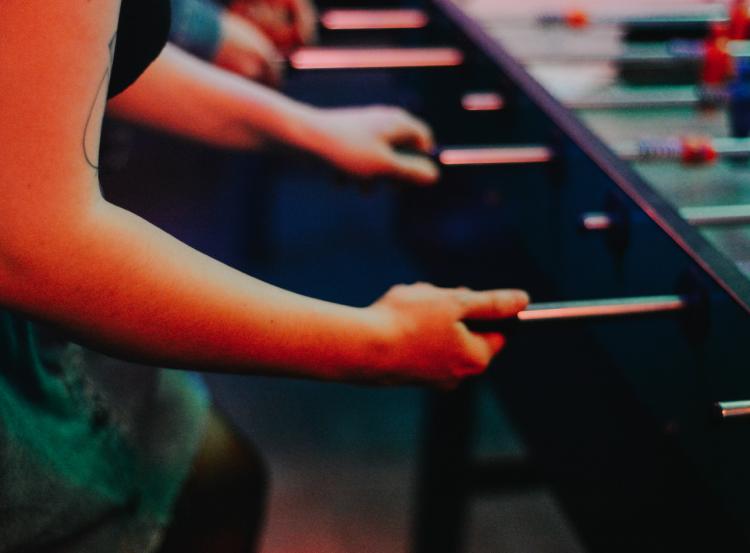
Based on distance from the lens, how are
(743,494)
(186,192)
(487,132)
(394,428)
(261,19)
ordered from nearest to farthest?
1. (743,494)
2. (487,132)
3. (261,19)
4. (394,428)
5. (186,192)

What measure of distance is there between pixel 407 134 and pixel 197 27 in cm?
37

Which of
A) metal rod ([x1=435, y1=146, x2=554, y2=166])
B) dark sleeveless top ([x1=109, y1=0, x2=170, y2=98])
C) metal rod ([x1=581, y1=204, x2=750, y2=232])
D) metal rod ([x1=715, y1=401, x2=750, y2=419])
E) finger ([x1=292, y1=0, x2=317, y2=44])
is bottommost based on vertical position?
metal rod ([x1=715, y1=401, x2=750, y2=419])

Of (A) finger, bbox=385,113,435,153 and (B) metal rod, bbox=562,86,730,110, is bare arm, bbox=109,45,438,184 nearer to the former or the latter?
(A) finger, bbox=385,113,435,153

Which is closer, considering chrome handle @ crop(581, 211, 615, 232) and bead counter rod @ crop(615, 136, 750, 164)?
chrome handle @ crop(581, 211, 615, 232)

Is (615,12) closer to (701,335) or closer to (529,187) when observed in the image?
(529,187)

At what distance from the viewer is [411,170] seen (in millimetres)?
989

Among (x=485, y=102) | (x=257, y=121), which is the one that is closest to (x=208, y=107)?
(x=257, y=121)

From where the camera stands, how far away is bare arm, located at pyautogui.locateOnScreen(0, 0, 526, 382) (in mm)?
470

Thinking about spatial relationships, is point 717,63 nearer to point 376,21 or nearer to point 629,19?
point 629,19

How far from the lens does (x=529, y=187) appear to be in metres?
0.96

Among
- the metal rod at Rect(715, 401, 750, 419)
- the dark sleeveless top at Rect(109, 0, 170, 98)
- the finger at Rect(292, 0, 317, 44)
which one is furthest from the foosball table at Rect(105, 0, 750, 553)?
the dark sleeveless top at Rect(109, 0, 170, 98)

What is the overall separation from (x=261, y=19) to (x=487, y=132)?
49 centimetres

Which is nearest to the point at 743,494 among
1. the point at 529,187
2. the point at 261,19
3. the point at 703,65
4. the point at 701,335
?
the point at 701,335

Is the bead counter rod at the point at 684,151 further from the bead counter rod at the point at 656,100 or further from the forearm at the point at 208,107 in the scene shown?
the forearm at the point at 208,107
